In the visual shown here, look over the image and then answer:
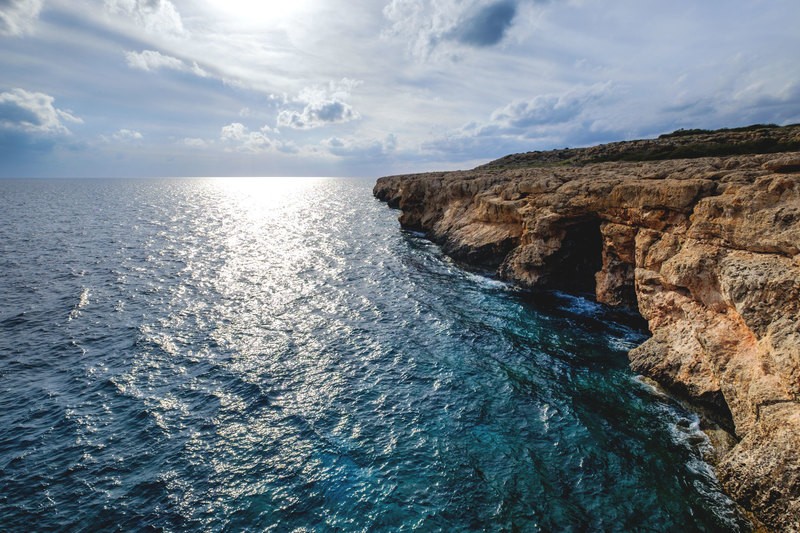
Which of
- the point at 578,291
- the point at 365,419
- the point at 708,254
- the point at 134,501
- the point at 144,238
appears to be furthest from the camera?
the point at 144,238

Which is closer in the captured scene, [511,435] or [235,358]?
[511,435]

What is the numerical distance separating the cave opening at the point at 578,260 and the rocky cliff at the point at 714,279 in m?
0.10

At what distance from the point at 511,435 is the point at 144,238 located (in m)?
66.1

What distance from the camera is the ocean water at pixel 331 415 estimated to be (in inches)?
552

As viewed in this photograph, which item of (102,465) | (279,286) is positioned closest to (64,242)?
(279,286)

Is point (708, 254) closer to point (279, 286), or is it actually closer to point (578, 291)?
point (578, 291)

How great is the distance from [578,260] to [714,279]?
1691 centimetres

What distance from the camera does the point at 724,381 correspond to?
1738cm

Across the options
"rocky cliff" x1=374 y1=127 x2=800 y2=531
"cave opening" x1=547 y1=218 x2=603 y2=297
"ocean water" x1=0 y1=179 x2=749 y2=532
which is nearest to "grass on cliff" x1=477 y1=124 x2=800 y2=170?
"cave opening" x1=547 y1=218 x2=603 y2=297

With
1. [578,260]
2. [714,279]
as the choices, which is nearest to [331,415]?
[714,279]

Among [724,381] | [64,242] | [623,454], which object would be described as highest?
[64,242]

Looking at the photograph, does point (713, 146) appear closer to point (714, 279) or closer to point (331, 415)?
point (714, 279)

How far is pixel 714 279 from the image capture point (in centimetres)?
2034

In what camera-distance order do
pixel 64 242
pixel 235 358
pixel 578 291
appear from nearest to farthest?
pixel 235 358 < pixel 578 291 < pixel 64 242
